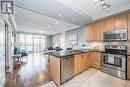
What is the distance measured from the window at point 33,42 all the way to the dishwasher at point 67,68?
10.1m

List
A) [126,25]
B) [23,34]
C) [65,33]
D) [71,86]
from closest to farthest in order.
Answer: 1. [71,86]
2. [126,25]
3. [65,33]
4. [23,34]

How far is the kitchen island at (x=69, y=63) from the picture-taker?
10.2ft

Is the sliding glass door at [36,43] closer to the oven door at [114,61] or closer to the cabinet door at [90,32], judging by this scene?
the cabinet door at [90,32]

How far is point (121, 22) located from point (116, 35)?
1.90 feet

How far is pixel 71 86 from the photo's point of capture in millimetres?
3014

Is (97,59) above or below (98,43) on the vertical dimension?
below

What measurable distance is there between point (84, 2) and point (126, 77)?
3133mm

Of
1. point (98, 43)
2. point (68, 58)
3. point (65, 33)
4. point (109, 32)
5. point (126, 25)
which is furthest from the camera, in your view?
point (65, 33)

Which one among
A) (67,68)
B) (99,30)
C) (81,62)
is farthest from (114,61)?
(67,68)

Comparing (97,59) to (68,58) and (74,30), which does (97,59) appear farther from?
(74,30)

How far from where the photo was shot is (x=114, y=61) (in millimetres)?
3961

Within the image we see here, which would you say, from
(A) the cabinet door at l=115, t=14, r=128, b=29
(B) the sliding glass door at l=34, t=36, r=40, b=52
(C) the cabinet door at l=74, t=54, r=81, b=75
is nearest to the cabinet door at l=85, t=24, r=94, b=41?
(A) the cabinet door at l=115, t=14, r=128, b=29

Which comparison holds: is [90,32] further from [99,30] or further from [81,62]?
[81,62]

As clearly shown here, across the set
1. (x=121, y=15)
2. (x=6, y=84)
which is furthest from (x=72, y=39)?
(x=6, y=84)
